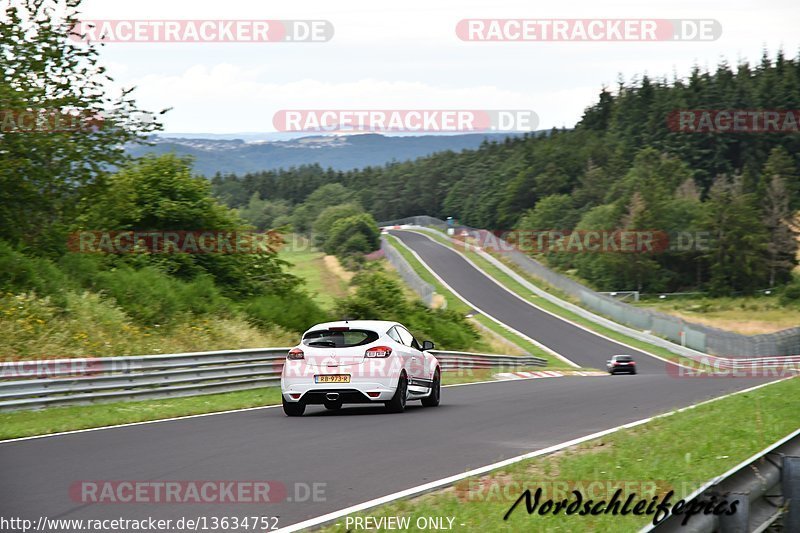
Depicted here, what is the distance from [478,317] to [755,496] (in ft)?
210

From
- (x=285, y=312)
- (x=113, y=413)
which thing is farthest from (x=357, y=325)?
Answer: (x=285, y=312)

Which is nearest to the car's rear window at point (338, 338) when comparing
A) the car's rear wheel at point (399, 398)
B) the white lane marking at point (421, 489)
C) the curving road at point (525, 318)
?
the car's rear wheel at point (399, 398)

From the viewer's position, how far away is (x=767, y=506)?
6820 mm

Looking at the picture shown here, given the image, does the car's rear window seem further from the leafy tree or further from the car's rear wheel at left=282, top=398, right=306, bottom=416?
the leafy tree

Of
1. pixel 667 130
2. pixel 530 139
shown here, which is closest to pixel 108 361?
pixel 667 130

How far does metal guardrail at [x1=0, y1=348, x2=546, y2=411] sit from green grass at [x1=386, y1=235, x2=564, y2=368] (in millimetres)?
28929

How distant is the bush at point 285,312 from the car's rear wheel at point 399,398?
15260mm

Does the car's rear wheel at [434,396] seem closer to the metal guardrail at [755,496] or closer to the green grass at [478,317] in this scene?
the metal guardrail at [755,496]

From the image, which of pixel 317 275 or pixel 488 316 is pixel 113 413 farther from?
pixel 317 275

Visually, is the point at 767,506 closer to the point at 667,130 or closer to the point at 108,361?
the point at 108,361

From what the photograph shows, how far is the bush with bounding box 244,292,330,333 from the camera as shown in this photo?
104 ft

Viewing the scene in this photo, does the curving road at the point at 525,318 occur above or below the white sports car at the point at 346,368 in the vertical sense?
below

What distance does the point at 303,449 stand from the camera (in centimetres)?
1148

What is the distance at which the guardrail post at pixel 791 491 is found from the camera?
6.64 m
